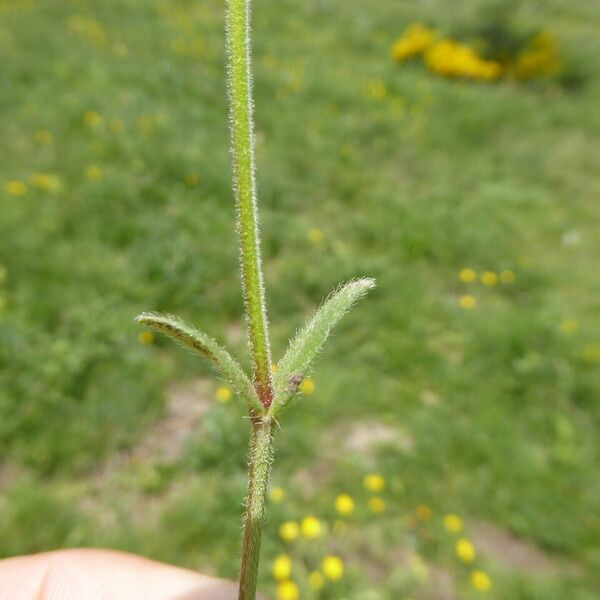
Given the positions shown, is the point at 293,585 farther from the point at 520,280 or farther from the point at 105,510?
the point at 520,280

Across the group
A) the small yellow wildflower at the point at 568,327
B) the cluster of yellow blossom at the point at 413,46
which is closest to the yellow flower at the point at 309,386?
the small yellow wildflower at the point at 568,327

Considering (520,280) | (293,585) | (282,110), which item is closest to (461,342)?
(520,280)

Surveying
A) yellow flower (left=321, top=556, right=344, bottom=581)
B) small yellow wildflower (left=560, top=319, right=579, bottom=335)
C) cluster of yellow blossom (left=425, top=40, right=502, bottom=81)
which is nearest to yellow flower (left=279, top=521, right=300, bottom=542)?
yellow flower (left=321, top=556, right=344, bottom=581)

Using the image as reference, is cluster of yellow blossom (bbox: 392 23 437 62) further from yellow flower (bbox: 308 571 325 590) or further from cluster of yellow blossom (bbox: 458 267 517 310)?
yellow flower (bbox: 308 571 325 590)

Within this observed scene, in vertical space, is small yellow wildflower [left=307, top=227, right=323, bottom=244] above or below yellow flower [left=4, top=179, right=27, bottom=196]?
below

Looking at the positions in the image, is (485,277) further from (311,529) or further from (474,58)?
(474,58)
